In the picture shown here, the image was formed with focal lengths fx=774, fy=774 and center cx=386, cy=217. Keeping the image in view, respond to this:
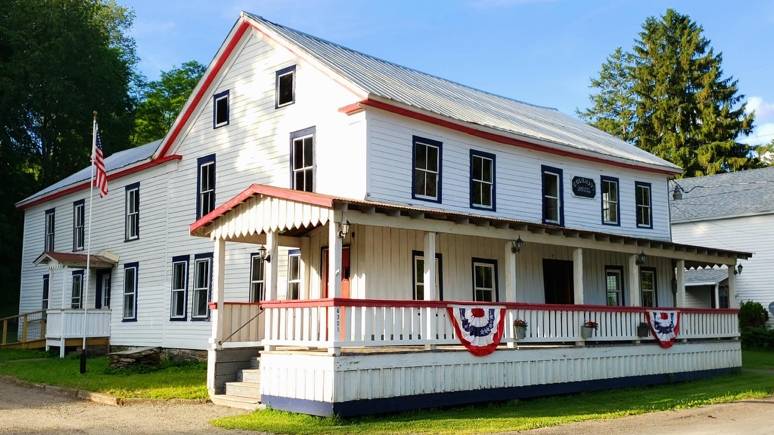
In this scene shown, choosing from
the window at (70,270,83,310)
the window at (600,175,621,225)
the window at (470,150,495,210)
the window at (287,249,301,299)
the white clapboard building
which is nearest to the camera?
the white clapboard building

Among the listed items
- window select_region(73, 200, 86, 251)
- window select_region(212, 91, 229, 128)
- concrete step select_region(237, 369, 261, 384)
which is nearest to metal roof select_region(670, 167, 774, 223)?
window select_region(212, 91, 229, 128)

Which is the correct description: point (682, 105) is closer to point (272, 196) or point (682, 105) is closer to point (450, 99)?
point (450, 99)

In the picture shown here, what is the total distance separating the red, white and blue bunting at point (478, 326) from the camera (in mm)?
13688

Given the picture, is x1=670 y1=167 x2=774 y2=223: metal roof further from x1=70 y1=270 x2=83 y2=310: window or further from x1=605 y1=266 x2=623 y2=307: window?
x1=70 y1=270 x2=83 y2=310: window

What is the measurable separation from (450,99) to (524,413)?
9.77 metres

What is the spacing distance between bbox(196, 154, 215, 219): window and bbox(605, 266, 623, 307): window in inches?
436

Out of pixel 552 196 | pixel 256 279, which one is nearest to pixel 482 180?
pixel 552 196

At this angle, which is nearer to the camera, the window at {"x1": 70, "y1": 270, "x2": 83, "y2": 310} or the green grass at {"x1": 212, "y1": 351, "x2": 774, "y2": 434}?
the green grass at {"x1": 212, "y1": 351, "x2": 774, "y2": 434}

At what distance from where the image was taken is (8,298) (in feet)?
146

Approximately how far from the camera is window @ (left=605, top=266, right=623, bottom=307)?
70.9ft

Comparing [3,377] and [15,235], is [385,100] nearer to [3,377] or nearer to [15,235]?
[3,377]

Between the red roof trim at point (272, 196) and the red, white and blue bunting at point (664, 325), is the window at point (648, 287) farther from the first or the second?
the red roof trim at point (272, 196)

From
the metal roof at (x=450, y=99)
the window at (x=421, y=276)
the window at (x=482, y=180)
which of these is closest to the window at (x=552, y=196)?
the metal roof at (x=450, y=99)

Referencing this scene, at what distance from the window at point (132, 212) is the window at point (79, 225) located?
3402 millimetres
